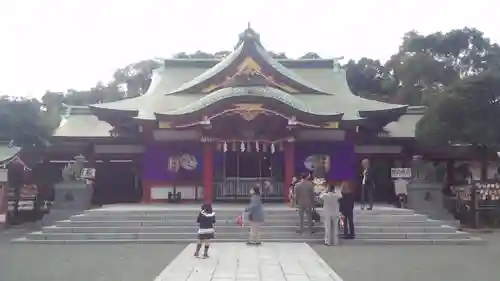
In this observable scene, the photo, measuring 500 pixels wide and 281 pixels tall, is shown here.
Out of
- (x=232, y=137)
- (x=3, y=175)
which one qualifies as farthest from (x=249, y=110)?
(x=3, y=175)

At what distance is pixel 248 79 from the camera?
23750mm

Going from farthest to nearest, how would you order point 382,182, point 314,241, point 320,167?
point 382,182, point 320,167, point 314,241

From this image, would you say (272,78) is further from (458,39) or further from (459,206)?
(458,39)

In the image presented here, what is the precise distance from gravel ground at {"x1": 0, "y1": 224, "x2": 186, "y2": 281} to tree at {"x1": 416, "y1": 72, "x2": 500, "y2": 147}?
10.8 meters

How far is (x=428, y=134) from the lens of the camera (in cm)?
2141

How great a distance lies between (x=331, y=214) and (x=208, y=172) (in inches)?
329

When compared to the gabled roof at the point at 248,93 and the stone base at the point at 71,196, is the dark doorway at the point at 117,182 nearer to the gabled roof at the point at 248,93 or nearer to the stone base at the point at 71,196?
the gabled roof at the point at 248,93

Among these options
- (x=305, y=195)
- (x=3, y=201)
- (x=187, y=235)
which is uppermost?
(x=305, y=195)

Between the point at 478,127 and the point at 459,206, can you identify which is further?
the point at 459,206

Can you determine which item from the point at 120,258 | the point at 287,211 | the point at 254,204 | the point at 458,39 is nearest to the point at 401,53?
the point at 458,39

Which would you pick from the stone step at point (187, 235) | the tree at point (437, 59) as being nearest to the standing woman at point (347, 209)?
the stone step at point (187, 235)

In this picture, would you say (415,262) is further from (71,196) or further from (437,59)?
(437,59)

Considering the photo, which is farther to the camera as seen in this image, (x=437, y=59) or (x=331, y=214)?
(x=437, y=59)

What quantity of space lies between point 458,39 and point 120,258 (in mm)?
37560
